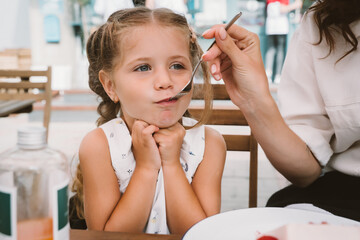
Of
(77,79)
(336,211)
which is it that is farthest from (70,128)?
(336,211)

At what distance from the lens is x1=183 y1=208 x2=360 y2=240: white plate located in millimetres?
541

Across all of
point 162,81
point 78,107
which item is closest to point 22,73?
point 162,81

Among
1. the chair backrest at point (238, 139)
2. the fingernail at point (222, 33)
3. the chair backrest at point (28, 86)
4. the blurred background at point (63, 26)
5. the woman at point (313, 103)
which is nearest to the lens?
the fingernail at point (222, 33)

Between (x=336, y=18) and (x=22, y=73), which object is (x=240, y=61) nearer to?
(x=336, y=18)

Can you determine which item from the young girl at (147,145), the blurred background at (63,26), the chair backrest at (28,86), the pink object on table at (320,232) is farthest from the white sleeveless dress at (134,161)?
the blurred background at (63,26)

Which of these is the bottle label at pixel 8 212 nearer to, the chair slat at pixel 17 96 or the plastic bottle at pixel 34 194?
the plastic bottle at pixel 34 194

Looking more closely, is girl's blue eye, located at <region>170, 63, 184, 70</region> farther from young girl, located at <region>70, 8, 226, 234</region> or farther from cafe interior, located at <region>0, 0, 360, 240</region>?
cafe interior, located at <region>0, 0, 360, 240</region>

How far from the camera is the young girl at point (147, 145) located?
910mm

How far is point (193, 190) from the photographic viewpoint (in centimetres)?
102

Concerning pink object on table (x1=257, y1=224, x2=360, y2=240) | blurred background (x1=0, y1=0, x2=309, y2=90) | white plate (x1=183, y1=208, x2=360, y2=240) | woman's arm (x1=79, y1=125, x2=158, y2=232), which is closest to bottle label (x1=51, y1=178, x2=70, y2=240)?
white plate (x1=183, y1=208, x2=360, y2=240)

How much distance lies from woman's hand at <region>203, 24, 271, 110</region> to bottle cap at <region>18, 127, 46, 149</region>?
47cm

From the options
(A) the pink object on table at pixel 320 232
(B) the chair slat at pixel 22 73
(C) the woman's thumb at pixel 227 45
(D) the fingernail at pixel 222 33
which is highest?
(D) the fingernail at pixel 222 33

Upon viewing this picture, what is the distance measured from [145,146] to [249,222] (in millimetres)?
408

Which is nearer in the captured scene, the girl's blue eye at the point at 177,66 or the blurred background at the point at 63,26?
the girl's blue eye at the point at 177,66
